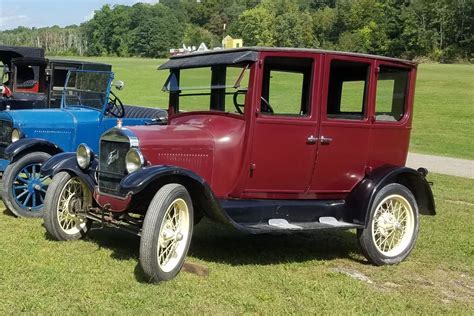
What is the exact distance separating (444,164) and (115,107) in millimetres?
8771

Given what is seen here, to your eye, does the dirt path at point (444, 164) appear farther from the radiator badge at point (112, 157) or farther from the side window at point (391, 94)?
the radiator badge at point (112, 157)

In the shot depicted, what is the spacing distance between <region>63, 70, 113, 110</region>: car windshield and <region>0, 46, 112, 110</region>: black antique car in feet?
0.86

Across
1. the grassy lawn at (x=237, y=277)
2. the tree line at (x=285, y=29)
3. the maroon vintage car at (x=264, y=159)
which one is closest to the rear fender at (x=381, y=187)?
the maroon vintage car at (x=264, y=159)

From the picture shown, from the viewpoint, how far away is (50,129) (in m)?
7.60

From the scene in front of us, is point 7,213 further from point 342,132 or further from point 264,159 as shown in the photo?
point 342,132

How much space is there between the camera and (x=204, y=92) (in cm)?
564

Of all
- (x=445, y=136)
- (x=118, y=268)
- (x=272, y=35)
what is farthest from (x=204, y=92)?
(x=272, y=35)

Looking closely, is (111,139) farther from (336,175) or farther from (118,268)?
(336,175)

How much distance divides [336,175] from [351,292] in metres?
1.36

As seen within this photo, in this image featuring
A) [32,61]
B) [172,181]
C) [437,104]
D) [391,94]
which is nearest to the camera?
[172,181]

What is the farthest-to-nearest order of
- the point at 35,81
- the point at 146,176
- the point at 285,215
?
the point at 35,81 < the point at 285,215 < the point at 146,176

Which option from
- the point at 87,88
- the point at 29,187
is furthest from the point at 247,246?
the point at 87,88

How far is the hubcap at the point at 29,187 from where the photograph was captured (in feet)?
22.4

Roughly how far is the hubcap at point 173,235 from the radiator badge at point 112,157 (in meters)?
0.72
